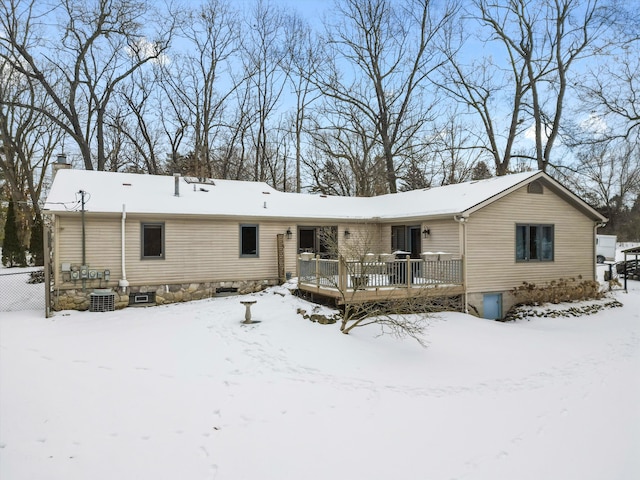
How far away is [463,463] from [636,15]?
2506cm

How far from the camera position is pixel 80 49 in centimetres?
2145

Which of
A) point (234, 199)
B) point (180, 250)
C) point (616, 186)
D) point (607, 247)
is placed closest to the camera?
point (180, 250)

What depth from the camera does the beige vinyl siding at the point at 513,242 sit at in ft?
42.7

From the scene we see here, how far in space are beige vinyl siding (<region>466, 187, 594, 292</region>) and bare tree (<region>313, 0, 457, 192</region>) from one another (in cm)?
1091

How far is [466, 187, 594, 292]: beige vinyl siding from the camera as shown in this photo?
13000 mm

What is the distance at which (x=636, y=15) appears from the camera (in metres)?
20.3

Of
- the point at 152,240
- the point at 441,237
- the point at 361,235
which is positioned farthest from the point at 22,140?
the point at 441,237

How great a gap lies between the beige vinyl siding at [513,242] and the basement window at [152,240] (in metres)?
9.50

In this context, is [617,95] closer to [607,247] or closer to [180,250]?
[607,247]

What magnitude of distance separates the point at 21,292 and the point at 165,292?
6.62 metres

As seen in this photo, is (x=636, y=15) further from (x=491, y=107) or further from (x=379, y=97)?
(x=379, y=97)

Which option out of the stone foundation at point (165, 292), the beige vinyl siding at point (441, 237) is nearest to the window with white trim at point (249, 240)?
the stone foundation at point (165, 292)

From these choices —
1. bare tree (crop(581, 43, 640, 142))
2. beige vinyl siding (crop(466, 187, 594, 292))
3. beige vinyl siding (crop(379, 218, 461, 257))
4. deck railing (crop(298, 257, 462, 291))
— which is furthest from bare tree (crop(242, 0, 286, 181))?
bare tree (crop(581, 43, 640, 142))

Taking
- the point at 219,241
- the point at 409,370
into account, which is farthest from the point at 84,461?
the point at 219,241
